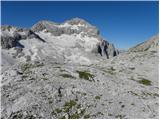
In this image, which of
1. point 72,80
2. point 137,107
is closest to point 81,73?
point 72,80

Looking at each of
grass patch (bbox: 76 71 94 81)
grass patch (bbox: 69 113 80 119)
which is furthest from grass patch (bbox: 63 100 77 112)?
grass patch (bbox: 76 71 94 81)

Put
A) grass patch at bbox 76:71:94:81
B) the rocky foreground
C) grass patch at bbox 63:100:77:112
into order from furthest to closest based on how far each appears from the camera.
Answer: grass patch at bbox 76:71:94:81
grass patch at bbox 63:100:77:112
the rocky foreground

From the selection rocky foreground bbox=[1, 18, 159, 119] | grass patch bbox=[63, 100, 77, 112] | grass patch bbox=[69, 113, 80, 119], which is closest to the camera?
grass patch bbox=[69, 113, 80, 119]

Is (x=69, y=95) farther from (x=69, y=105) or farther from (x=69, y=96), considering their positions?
(x=69, y=105)

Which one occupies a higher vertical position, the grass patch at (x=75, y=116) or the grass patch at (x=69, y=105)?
the grass patch at (x=69, y=105)

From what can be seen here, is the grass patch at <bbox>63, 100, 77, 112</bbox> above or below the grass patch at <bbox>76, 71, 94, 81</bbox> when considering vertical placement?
below

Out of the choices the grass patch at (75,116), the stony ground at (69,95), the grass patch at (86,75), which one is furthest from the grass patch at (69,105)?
the grass patch at (86,75)

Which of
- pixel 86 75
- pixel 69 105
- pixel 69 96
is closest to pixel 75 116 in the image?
pixel 69 105

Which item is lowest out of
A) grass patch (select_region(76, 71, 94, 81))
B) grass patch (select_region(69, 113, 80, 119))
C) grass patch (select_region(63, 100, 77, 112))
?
grass patch (select_region(69, 113, 80, 119))

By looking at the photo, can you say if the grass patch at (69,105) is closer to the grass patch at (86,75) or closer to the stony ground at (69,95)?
the stony ground at (69,95)

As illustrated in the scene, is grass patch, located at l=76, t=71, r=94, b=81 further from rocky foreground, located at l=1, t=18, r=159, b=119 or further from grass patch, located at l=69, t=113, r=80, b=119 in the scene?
grass patch, located at l=69, t=113, r=80, b=119
